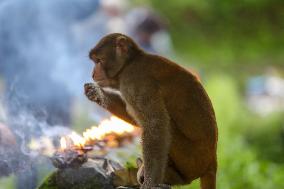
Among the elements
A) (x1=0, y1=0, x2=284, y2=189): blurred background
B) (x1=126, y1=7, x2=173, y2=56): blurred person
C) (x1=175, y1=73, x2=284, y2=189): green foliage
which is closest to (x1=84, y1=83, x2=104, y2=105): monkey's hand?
(x1=0, y1=0, x2=284, y2=189): blurred background

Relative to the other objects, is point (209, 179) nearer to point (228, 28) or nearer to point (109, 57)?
point (109, 57)

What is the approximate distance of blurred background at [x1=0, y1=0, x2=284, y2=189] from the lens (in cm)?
297

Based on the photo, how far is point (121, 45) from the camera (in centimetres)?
223

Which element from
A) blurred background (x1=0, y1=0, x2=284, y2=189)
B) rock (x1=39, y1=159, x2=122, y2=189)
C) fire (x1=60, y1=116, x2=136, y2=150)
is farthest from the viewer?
blurred background (x1=0, y1=0, x2=284, y2=189)

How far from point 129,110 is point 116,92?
9cm

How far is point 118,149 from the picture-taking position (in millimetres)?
3076

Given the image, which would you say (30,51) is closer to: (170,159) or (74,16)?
(74,16)

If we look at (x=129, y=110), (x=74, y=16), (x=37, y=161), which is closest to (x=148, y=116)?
(x=129, y=110)

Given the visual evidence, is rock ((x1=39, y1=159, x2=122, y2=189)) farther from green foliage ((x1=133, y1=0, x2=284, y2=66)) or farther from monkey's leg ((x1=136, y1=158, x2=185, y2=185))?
green foliage ((x1=133, y1=0, x2=284, y2=66))

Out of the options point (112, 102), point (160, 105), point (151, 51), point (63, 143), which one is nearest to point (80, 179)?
point (63, 143)

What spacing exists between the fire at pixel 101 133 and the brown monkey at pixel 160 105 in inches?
14.6

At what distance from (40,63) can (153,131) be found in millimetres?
1519

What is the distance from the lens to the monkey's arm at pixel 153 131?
2.21 metres

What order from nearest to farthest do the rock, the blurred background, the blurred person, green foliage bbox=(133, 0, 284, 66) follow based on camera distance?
the rock < the blurred background < the blurred person < green foliage bbox=(133, 0, 284, 66)
